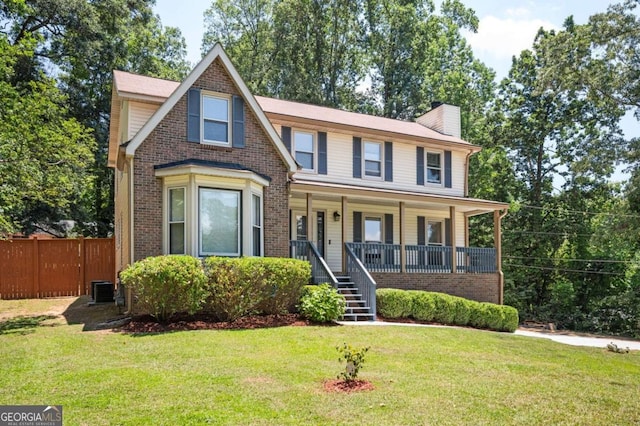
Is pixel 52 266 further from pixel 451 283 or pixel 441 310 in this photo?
pixel 451 283

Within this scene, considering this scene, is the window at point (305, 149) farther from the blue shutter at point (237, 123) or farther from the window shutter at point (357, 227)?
the blue shutter at point (237, 123)

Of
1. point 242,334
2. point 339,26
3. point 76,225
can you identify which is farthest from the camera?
point 339,26

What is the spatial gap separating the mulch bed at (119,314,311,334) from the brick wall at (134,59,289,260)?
6.38 ft

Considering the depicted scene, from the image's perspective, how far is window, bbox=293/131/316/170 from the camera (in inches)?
728

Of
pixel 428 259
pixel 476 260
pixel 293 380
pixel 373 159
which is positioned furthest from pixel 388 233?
pixel 293 380

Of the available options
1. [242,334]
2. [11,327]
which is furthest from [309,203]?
[11,327]

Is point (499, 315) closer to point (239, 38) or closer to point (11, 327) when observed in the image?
point (11, 327)

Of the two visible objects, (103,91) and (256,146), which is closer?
(256,146)

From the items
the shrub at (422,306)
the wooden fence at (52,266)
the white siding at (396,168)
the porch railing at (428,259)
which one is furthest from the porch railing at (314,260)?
Answer: the wooden fence at (52,266)

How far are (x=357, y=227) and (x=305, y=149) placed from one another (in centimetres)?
367

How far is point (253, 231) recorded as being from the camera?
13.9 meters

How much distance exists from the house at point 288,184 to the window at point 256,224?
0.04 metres

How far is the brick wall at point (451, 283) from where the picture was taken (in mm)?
17453

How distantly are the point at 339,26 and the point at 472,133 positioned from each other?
12.8 m
